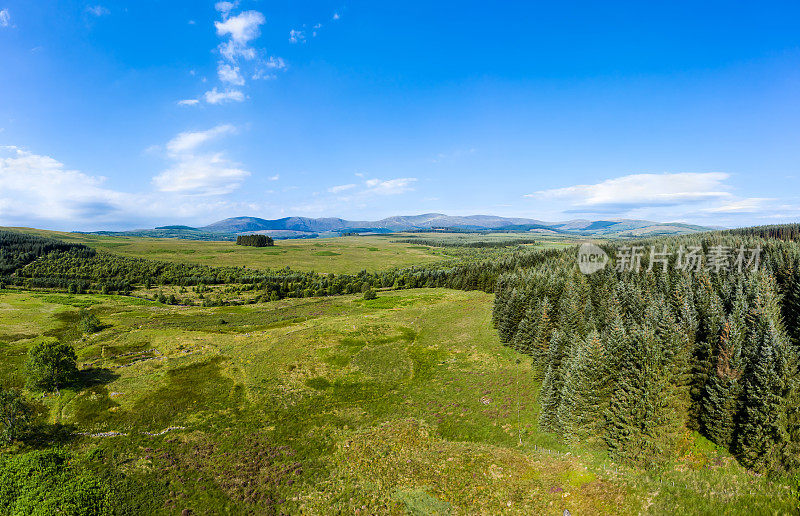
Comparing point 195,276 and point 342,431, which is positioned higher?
point 195,276

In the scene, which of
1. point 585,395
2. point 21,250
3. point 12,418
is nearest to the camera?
point 585,395

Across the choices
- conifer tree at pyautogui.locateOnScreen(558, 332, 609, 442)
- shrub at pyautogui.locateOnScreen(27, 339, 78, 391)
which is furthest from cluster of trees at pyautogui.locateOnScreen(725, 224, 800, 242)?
shrub at pyautogui.locateOnScreen(27, 339, 78, 391)

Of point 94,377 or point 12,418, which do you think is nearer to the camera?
point 12,418

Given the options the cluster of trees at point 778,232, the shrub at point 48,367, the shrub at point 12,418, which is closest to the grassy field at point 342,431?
the shrub at point 48,367

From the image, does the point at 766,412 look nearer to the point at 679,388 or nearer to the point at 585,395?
the point at 679,388

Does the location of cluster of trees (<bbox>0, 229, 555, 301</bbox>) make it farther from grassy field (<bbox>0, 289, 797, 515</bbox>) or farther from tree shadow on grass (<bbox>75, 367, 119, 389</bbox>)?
tree shadow on grass (<bbox>75, 367, 119, 389</bbox>)

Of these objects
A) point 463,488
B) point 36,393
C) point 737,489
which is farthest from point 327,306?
point 737,489

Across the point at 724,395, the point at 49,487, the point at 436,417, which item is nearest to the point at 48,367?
the point at 49,487

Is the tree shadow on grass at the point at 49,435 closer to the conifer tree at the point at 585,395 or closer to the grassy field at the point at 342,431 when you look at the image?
the grassy field at the point at 342,431
